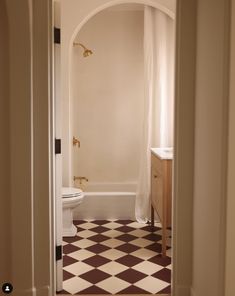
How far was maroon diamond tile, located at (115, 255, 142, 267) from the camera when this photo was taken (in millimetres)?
3520

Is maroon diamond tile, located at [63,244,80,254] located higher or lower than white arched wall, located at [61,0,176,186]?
lower

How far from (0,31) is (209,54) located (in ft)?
3.97

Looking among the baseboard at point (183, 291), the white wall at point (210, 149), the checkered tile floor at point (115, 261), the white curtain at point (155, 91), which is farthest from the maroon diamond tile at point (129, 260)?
the white curtain at point (155, 91)

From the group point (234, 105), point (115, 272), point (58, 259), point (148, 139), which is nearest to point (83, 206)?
point (148, 139)

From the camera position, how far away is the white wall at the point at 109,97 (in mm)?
5395

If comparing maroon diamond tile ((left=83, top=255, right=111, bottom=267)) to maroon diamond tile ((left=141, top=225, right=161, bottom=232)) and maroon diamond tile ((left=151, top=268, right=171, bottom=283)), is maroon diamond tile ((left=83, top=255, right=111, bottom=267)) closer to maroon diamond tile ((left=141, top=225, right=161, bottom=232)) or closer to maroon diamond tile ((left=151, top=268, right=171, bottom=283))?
maroon diamond tile ((left=151, top=268, right=171, bottom=283))

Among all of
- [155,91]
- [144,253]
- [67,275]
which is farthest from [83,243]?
[155,91]

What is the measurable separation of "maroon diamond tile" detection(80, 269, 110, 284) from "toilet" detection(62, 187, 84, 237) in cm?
95

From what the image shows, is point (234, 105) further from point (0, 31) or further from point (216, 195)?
point (0, 31)

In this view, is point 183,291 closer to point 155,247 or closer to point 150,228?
point 155,247

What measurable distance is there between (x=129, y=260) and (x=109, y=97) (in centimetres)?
247

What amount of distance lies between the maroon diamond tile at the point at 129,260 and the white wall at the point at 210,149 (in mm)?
962

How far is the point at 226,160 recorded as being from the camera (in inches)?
74.8

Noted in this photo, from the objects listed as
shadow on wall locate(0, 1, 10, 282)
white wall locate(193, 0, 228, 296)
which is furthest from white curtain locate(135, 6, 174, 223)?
shadow on wall locate(0, 1, 10, 282)
